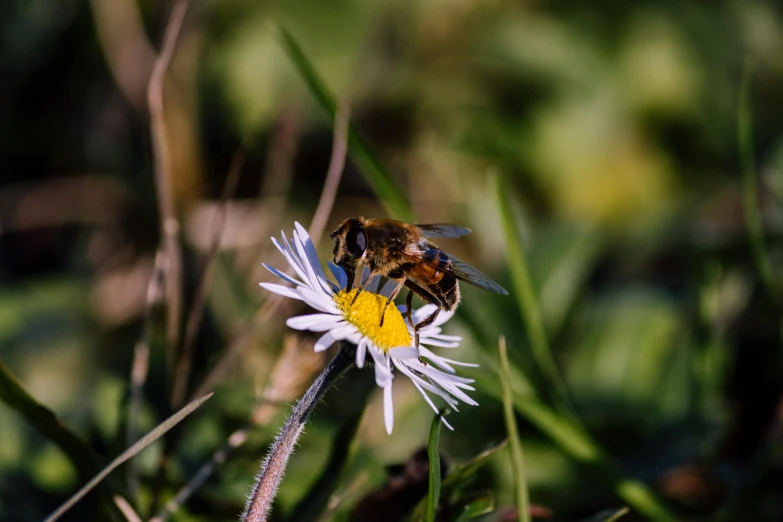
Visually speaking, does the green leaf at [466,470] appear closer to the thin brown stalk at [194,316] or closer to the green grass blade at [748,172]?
the thin brown stalk at [194,316]

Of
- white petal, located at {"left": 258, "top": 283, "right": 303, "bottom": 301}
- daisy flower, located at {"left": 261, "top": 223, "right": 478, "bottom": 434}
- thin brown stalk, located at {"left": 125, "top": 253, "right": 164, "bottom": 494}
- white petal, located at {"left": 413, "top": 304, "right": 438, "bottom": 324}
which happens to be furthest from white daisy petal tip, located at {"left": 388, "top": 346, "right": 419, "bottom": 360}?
thin brown stalk, located at {"left": 125, "top": 253, "right": 164, "bottom": 494}

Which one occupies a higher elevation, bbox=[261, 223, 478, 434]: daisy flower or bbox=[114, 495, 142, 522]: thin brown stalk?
bbox=[261, 223, 478, 434]: daisy flower

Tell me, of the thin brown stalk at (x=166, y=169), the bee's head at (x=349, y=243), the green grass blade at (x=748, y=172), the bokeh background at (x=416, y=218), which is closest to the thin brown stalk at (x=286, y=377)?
the bokeh background at (x=416, y=218)

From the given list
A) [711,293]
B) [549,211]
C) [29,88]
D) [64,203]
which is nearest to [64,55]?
[29,88]

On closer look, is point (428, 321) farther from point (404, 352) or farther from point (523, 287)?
point (523, 287)

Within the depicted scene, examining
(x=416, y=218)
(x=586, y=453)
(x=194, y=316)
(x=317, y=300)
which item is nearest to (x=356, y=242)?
(x=317, y=300)

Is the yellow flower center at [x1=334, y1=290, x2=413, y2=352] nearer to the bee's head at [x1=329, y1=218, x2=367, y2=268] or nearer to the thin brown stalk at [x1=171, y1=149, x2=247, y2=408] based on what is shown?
the bee's head at [x1=329, y1=218, x2=367, y2=268]
